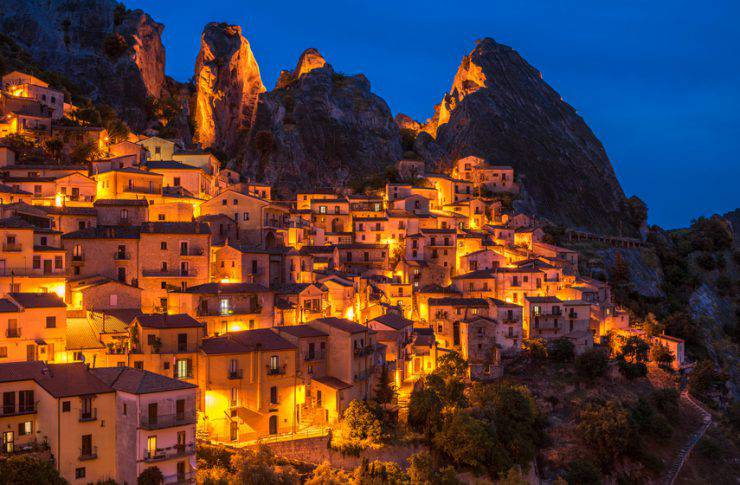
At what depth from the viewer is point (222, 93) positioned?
91.5m

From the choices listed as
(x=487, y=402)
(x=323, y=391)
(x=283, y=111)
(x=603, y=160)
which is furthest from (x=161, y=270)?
(x=603, y=160)

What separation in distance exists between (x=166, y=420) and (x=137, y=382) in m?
2.12

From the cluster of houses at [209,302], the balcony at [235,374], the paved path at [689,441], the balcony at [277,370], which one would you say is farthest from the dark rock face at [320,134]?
→ the balcony at [235,374]

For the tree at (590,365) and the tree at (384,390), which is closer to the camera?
the tree at (384,390)

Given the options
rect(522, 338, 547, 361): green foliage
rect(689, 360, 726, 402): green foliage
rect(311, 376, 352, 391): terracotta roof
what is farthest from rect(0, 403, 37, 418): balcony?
rect(689, 360, 726, 402): green foliage

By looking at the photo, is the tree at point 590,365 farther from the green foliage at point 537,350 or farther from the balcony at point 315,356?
the balcony at point 315,356

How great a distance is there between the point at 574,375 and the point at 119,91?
6362cm

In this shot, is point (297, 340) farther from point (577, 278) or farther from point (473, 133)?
point (473, 133)

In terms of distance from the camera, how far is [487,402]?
42.2 metres

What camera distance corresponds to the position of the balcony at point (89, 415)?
89.8ft

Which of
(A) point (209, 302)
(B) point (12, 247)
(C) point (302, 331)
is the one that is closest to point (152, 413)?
(C) point (302, 331)

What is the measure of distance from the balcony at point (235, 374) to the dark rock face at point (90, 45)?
53.5 meters

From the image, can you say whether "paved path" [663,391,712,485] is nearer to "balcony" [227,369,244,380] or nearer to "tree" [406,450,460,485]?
"tree" [406,450,460,485]

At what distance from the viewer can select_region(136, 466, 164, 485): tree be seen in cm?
2683
